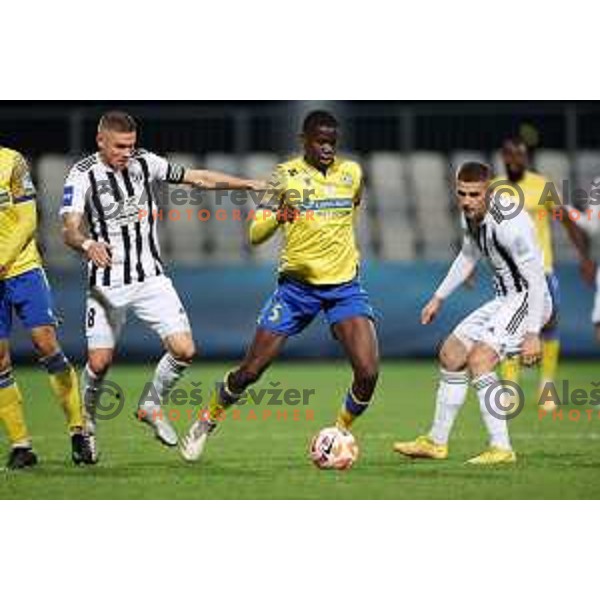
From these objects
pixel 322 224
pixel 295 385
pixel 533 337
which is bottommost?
pixel 295 385

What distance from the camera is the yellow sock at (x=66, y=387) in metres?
9.30

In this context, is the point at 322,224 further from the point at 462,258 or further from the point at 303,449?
the point at 303,449

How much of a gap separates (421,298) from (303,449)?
453 cm

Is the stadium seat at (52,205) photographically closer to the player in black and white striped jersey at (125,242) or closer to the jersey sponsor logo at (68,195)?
the player in black and white striped jersey at (125,242)

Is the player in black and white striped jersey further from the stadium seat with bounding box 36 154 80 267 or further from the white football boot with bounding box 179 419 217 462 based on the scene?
the stadium seat with bounding box 36 154 80 267

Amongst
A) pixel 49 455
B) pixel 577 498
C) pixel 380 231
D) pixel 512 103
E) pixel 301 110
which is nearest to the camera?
pixel 577 498

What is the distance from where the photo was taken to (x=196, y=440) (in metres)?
9.39

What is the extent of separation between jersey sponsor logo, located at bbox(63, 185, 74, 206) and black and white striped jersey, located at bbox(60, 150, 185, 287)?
0.29 feet

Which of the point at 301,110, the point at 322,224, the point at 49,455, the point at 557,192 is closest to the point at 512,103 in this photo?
the point at 557,192

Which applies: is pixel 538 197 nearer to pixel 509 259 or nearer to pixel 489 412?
pixel 509 259

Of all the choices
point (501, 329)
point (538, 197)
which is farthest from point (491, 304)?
point (538, 197)
